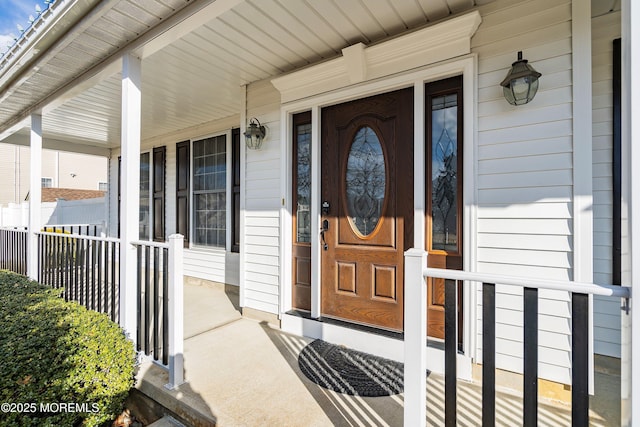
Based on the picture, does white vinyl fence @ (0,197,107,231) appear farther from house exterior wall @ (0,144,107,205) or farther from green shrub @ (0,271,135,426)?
green shrub @ (0,271,135,426)

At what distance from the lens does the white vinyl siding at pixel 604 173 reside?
86.5 inches

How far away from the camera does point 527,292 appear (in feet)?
3.84

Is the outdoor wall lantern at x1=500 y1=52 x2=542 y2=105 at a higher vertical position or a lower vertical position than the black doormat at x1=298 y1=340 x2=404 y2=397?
higher

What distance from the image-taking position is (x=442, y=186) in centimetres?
245

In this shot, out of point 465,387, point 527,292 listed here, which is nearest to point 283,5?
point 527,292

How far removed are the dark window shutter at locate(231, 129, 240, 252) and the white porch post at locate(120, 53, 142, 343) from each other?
2.14 metres

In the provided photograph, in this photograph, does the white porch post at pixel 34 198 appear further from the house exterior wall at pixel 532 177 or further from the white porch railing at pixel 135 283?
the house exterior wall at pixel 532 177

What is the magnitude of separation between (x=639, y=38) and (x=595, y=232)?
6.05 ft

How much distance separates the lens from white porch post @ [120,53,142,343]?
8.28 ft

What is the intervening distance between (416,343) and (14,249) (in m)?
6.03

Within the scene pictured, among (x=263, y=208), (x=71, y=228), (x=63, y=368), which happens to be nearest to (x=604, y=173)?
(x=263, y=208)

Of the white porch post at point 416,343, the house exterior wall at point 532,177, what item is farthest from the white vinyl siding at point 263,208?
the white porch post at point 416,343

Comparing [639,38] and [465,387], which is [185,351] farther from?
[639,38]

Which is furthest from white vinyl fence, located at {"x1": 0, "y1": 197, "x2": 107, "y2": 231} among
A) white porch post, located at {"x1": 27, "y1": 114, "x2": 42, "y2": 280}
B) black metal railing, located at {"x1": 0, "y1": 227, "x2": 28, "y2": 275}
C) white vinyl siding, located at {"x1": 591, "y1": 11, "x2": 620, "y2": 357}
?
white vinyl siding, located at {"x1": 591, "y1": 11, "x2": 620, "y2": 357}
